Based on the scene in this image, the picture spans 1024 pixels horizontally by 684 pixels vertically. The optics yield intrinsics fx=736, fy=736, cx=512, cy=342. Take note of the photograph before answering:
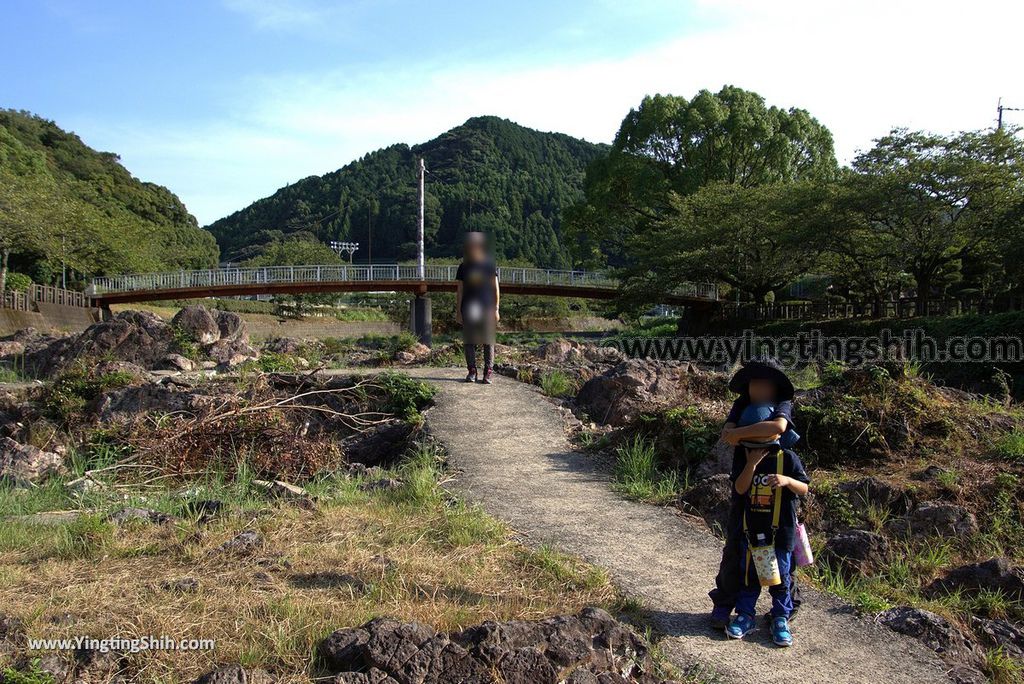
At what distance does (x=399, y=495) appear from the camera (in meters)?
5.49

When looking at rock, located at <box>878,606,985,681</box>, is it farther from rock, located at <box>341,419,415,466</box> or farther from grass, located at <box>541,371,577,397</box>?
grass, located at <box>541,371,577,397</box>

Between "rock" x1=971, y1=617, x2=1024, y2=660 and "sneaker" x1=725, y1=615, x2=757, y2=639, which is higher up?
"sneaker" x1=725, y1=615, x2=757, y2=639

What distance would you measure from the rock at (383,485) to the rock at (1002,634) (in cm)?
383

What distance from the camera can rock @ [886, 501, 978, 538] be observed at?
5.36 meters

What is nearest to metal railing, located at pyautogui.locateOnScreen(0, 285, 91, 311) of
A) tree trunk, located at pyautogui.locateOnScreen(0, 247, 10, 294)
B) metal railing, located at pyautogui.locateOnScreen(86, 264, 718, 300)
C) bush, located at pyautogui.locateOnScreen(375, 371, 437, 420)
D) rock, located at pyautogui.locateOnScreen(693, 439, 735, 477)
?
tree trunk, located at pyautogui.locateOnScreen(0, 247, 10, 294)

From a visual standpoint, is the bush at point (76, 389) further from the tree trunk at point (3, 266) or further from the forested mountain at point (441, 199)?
the forested mountain at point (441, 199)

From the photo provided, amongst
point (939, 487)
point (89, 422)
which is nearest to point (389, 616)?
point (939, 487)

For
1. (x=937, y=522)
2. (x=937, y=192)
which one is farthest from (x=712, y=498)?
(x=937, y=192)

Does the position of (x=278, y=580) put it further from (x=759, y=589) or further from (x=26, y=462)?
(x=26, y=462)

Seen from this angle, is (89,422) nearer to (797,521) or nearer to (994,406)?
(797,521)

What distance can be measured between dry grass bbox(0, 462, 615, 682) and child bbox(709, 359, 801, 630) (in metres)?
0.57

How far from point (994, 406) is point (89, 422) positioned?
10531 mm

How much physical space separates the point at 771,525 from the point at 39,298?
3643cm

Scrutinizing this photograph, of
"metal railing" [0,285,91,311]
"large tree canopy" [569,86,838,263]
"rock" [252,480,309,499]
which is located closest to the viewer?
"rock" [252,480,309,499]
